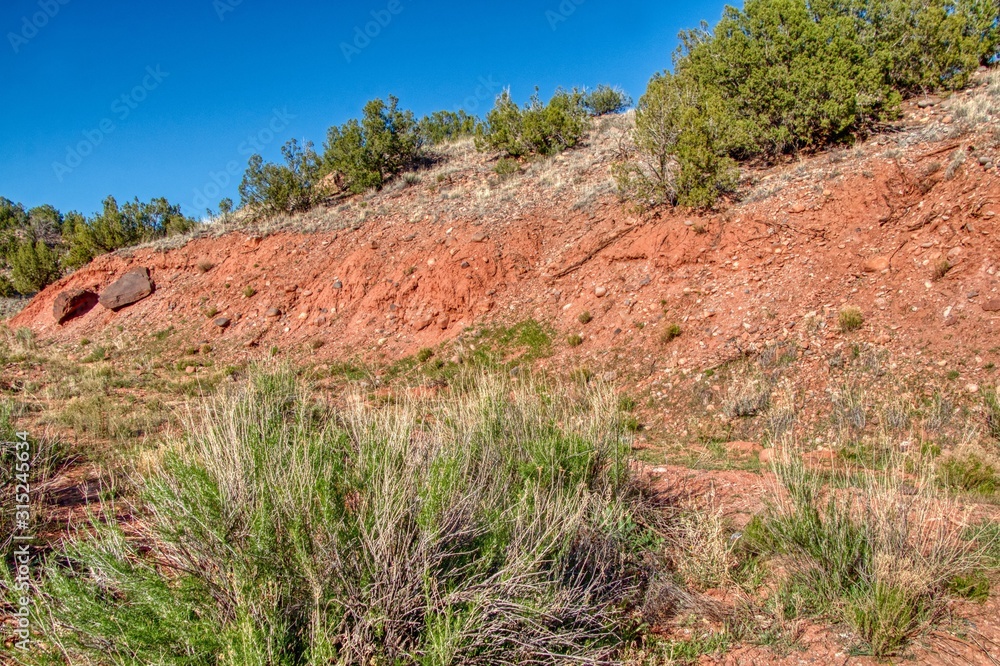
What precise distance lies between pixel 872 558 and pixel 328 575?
11.2 ft

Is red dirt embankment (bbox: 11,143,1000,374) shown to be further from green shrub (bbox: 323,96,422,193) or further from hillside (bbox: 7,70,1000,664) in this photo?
green shrub (bbox: 323,96,422,193)

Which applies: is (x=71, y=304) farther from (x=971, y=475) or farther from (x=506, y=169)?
(x=971, y=475)

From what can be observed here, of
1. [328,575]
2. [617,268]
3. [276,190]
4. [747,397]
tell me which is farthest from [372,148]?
[328,575]

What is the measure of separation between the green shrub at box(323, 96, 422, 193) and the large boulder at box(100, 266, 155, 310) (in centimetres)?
770

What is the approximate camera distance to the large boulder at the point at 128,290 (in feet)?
61.7

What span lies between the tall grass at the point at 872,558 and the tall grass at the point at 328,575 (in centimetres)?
124

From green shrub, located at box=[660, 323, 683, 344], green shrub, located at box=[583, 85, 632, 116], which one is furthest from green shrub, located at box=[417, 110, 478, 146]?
green shrub, located at box=[660, 323, 683, 344]

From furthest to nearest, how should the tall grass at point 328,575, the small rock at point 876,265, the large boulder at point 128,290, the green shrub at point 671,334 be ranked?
the large boulder at point 128,290, the green shrub at point 671,334, the small rock at point 876,265, the tall grass at point 328,575

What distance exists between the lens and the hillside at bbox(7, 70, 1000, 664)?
25.8 feet

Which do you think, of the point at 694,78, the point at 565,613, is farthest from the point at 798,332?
the point at 694,78

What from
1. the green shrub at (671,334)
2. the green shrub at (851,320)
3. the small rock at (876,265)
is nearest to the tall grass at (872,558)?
the green shrub at (851,320)

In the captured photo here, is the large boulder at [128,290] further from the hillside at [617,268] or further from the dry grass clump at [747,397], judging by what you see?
the dry grass clump at [747,397]

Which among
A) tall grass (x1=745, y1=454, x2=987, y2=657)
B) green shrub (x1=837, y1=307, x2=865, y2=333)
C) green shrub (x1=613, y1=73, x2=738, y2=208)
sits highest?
green shrub (x1=613, y1=73, x2=738, y2=208)

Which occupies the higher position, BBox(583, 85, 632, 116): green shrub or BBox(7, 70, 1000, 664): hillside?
BBox(583, 85, 632, 116): green shrub
